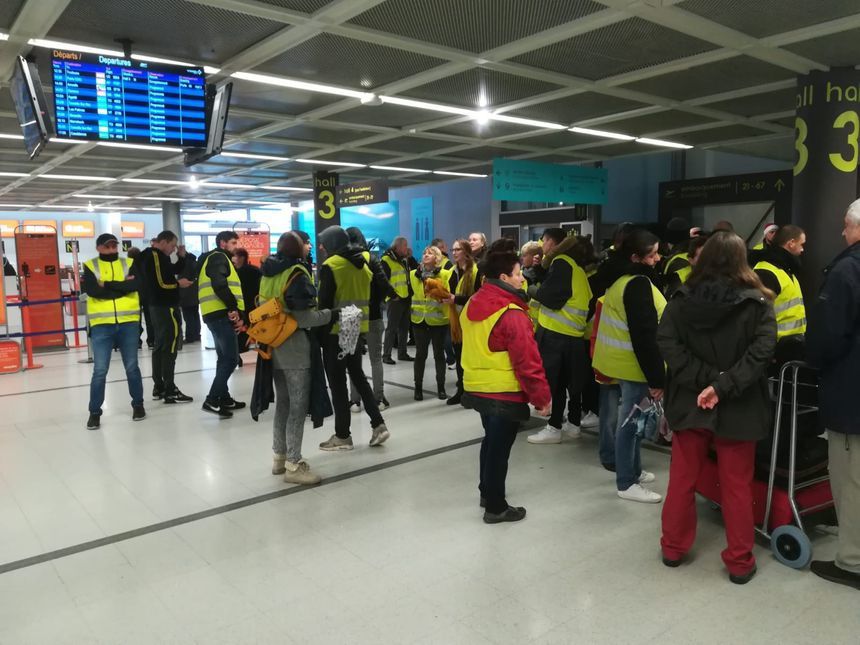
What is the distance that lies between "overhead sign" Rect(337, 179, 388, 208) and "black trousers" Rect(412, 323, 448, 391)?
4645mm

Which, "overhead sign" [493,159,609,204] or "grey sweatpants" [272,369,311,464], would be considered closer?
"grey sweatpants" [272,369,311,464]

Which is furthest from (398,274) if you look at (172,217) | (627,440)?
(172,217)

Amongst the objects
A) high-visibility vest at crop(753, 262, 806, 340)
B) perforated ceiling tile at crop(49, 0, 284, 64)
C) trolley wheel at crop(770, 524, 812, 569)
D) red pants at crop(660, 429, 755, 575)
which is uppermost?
perforated ceiling tile at crop(49, 0, 284, 64)

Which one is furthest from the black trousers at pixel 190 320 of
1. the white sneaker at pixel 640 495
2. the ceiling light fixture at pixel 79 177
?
the white sneaker at pixel 640 495

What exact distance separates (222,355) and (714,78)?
5.45 m

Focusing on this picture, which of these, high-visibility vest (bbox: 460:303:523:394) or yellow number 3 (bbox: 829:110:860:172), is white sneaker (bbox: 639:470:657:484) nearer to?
high-visibility vest (bbox: 460:303:523:394)

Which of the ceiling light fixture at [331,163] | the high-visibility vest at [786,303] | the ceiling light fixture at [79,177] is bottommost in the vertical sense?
the high-visibility vest at [786,303]

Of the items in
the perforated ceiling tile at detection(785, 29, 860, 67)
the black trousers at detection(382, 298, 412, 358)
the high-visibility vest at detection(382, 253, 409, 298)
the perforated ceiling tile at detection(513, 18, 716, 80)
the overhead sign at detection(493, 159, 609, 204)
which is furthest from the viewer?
the overhead sign at detection(493, 159, 609, 204)

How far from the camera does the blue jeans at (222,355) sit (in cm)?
590

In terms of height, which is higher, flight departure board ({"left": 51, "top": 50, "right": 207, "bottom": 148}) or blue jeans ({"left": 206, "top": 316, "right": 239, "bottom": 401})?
flight departure board ({"left": 51, "top": 50, "right": 207, "bottom": 148})

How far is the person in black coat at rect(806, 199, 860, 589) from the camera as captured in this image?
2.54 metres

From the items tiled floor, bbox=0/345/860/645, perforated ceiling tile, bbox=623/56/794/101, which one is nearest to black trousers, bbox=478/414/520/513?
tiled floor, bbox=0/345/860/645

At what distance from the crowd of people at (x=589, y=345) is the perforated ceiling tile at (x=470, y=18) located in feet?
5.04

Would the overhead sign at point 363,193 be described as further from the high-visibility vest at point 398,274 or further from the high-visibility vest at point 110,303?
the high-visibility vest at point 110,303
